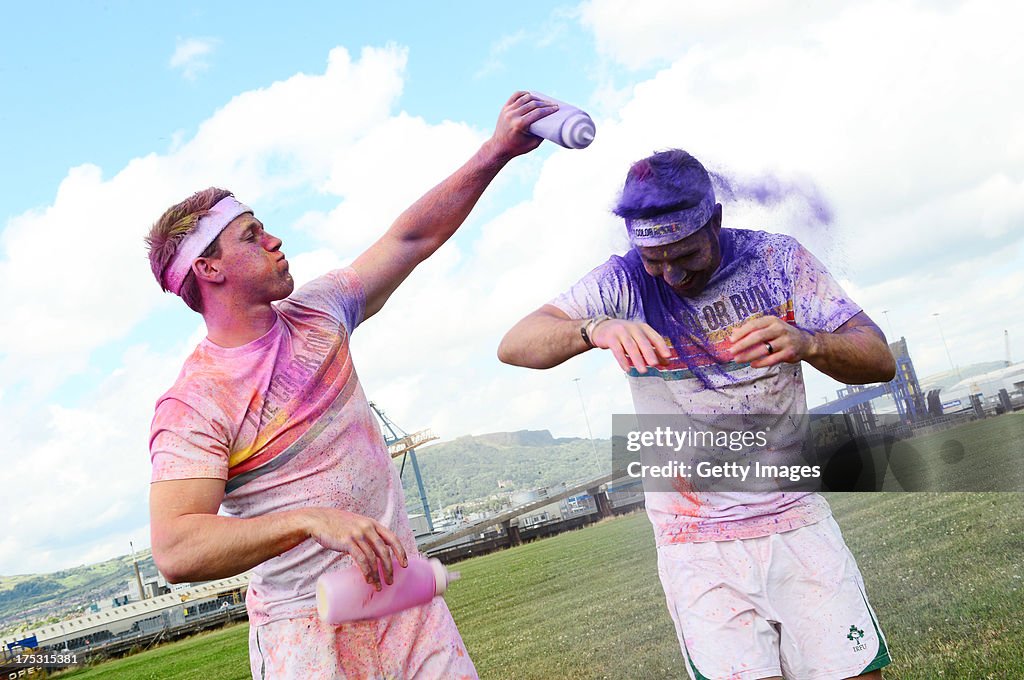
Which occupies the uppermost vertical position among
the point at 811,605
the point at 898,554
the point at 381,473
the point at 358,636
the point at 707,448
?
the point at 381,473

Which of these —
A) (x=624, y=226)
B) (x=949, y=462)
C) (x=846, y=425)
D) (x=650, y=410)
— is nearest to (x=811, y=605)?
(x=650, y=410)

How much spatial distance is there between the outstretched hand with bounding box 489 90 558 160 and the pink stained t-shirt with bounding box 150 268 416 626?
0.87m

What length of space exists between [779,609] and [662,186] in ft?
4.16

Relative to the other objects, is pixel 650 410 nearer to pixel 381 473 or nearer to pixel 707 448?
pixel 707 448

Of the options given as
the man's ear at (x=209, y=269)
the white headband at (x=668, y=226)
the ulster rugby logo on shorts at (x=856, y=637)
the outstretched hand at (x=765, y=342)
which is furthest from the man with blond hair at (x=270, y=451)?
the ulster rugby logo on shorts at (x=856, y=637)

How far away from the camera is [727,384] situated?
2.81 meters

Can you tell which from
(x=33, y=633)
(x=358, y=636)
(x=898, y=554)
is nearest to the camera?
(x=358, y=636)

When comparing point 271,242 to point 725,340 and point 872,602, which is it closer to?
point 725,340

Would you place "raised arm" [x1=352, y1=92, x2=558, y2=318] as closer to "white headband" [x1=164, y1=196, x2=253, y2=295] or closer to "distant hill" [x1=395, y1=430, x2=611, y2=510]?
"white headband" [x1=164, y1=196, x2=253, y2=295]

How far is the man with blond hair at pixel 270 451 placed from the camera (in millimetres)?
2453

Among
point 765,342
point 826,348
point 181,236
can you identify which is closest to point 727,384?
point 826,348

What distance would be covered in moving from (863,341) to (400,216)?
59.6 inches

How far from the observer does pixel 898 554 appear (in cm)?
902

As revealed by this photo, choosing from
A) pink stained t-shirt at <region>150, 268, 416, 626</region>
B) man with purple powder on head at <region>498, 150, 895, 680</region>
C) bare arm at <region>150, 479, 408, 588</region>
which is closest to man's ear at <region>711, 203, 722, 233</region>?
man with purple powder on head at <region>498, 150, 895, 680</region>
